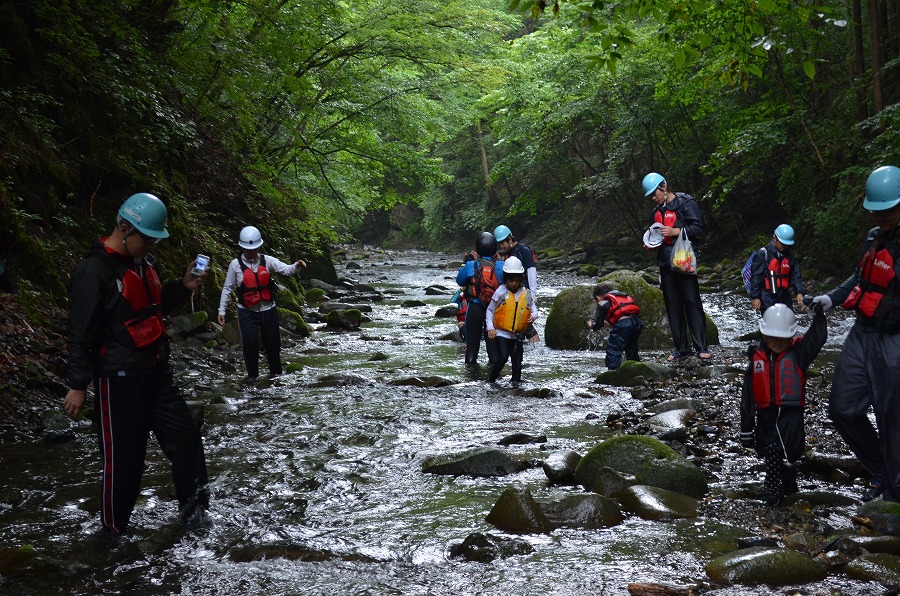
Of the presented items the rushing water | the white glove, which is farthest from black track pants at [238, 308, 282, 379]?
the white glove

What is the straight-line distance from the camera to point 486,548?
14.8ft

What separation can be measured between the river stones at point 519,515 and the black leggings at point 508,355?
15.6 feet

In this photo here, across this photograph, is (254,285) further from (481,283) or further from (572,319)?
(572,319)

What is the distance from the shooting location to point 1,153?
936 centimetres

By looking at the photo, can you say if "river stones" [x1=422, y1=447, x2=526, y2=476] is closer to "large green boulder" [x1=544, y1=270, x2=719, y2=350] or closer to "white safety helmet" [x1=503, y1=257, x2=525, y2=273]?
"white safety helmet" [x1=503, y1=257, x2=525, y2=273]

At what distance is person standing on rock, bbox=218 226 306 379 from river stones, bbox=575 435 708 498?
17.8 feet

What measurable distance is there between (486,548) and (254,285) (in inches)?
258

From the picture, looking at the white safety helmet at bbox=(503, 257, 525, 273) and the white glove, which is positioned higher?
the white safety helmet at bbox=(503, 257, 525, 273)

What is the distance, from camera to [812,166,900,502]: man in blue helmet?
4520mm

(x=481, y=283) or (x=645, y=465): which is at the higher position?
(x=481, y=283)

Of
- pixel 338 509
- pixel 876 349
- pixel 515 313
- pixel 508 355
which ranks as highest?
pixel 876 349

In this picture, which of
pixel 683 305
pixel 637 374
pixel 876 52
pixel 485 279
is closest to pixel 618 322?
pixel 683 305

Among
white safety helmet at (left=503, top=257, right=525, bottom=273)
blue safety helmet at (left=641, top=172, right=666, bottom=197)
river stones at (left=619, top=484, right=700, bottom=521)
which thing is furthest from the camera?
blue safety helmet at (left=641, top=172, right=666, bottom=197)

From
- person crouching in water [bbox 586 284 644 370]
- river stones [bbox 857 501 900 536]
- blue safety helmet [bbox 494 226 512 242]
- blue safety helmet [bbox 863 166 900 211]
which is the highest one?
blue safety helmet [bbox 863 166 900 211]
